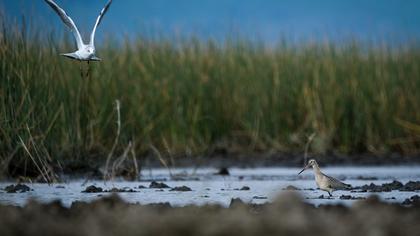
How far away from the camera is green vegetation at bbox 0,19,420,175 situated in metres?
12.9

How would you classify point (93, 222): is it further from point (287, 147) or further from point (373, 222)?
point (287, 147)

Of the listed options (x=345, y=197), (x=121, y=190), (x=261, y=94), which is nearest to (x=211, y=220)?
(x=345, y=197)

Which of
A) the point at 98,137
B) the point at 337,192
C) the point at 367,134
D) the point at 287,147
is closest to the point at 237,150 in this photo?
the point at 287,147

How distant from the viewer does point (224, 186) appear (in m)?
8.06

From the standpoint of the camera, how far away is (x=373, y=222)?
407 cm

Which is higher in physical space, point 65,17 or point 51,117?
point 65,17

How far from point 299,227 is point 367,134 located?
393 inches

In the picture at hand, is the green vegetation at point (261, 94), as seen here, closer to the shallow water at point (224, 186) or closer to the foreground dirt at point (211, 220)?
the shallow water at point (224, 186)

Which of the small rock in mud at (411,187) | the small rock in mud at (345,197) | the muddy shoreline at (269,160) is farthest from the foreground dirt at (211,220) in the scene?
the muddy shoreline at (269,160)

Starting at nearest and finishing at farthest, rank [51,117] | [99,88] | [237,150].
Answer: [51,117]
[99,88]
[237,150]

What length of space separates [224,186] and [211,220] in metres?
4.34

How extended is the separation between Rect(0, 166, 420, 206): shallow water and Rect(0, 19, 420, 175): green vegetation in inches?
66.8

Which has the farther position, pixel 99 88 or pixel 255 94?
pixel 255 94

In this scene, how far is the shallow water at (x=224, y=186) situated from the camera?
21.7ft
